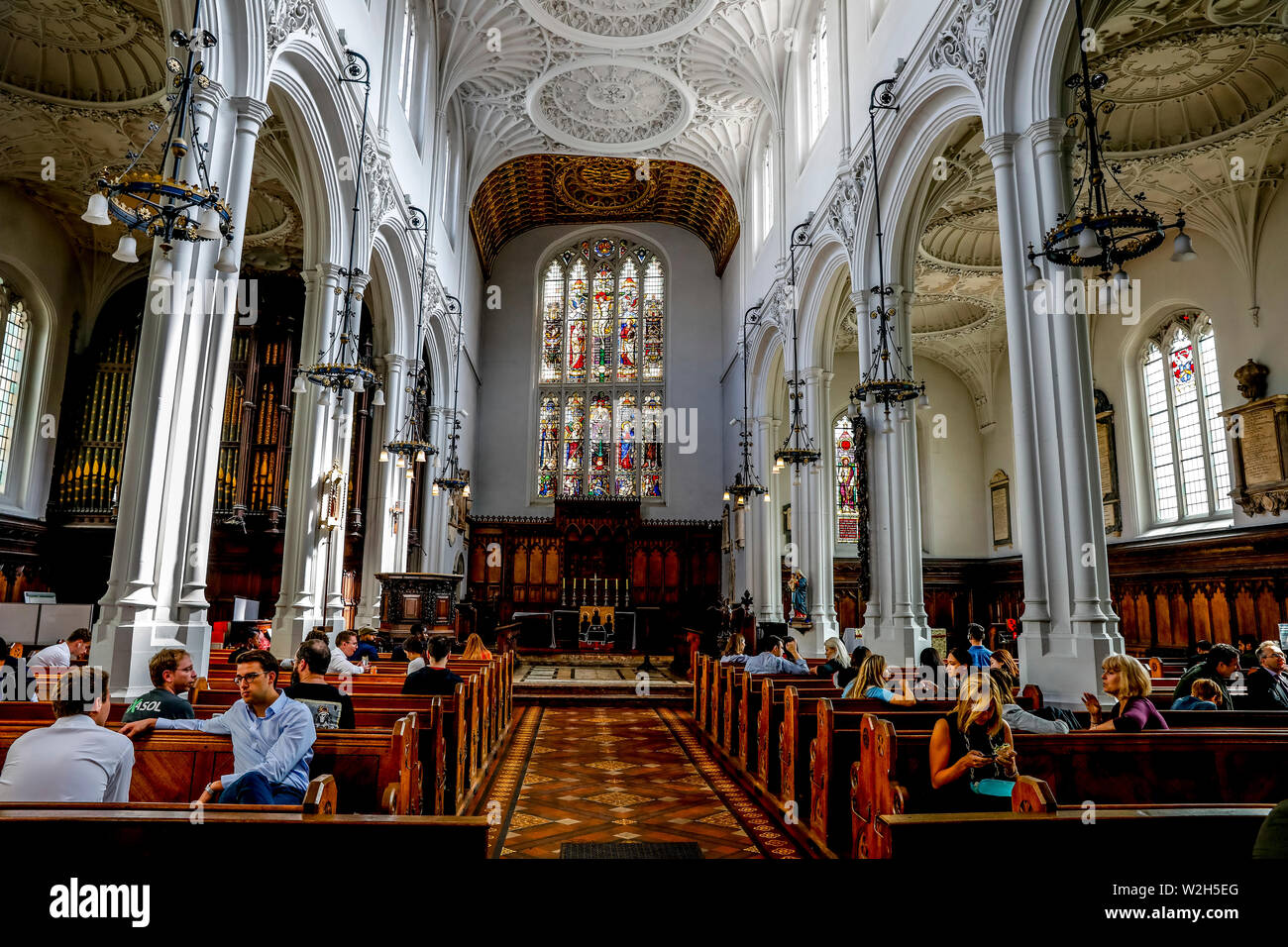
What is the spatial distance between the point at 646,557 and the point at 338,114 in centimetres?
1345

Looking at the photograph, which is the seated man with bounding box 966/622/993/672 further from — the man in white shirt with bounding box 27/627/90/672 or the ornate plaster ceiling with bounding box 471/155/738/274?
the ornate plaster ceiling with bounding box 471/155/738/274

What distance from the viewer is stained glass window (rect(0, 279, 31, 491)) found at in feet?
42.3

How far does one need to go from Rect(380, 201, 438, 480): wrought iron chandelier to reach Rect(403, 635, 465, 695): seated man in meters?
6.11

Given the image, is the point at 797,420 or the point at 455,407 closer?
the point at 797,420

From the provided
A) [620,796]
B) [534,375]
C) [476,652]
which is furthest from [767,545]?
[620,796]

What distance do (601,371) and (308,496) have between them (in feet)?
44.7

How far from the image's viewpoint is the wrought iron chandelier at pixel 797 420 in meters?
11.6

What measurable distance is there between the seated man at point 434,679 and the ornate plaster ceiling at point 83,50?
830 cm

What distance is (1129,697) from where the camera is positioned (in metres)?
3.98

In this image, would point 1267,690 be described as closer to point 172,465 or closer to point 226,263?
point 226,263

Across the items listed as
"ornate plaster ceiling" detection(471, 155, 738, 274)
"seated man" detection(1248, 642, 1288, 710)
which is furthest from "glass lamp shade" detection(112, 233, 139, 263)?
"ornate plaster ceiling" detection(471, 155, 738, 274)
